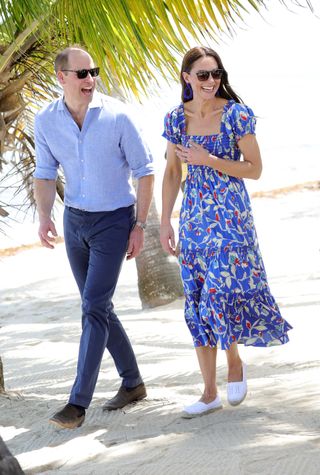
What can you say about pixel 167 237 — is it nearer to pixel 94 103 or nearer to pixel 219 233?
pixel 219 233

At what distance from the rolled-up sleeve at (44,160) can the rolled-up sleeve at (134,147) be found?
36 cm

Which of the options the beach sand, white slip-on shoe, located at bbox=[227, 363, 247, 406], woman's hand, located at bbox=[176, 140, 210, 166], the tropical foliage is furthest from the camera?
the tropical foliage

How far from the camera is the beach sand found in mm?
3494

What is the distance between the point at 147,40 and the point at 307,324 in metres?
2.60

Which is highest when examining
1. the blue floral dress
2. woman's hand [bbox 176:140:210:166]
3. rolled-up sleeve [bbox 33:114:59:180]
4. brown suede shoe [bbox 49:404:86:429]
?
rolled-up sleeve [bbox 33:114:59:180]

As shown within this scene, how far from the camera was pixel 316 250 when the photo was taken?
1134 centimetres

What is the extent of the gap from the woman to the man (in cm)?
27

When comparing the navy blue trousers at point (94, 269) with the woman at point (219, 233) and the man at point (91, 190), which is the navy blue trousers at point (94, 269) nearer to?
the man at point (91, 190)

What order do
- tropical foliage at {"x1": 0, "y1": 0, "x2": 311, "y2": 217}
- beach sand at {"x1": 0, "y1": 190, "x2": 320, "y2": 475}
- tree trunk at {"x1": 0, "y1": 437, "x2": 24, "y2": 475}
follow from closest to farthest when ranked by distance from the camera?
tree trunk at {"x1": 0, "y1": 437, "x2": 24, "y2": 475}
beach sand at {"x1": 0, "y1": 190, "x2": 320, "y2": 475}
tropical foliage at {"x1": 0, "y1": 0, "x2": 311, "y2": 217}

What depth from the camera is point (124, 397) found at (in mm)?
4625

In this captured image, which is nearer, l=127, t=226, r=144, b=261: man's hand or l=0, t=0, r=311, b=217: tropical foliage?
l=127, t=226, r=144, b=261: man's hand

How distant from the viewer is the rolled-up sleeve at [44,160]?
451 cm

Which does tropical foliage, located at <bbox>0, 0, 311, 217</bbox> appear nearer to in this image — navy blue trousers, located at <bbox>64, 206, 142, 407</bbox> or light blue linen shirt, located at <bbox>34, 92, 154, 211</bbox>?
light blue linen shirt, located at <bbox>34, 92, 154, 211</bbox>

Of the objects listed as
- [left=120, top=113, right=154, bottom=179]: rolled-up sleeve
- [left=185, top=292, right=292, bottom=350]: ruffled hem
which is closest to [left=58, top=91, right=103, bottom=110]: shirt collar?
[left=120, top=113, right=154, bottom=179]: rolled-up sleeve
